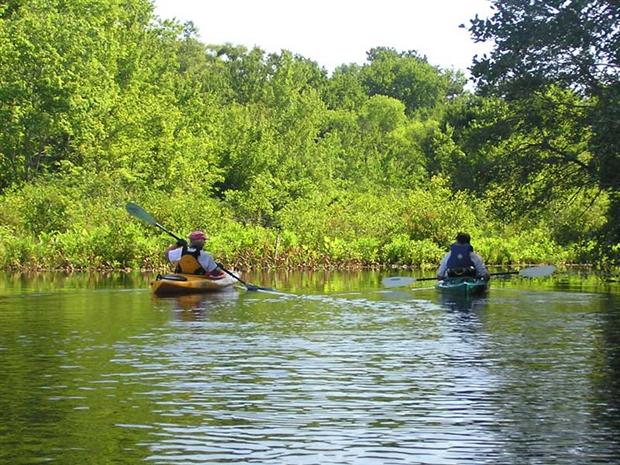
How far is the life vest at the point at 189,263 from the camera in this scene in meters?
26.6

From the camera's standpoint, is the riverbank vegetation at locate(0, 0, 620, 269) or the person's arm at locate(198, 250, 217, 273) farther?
the riverbank vegetation at locate(0, 0, 620, 269)

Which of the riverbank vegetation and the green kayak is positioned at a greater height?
the riverbank vegetation

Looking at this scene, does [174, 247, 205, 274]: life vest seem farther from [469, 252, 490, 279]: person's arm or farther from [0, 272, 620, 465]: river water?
[469, 252, 490, 279]: person's arm

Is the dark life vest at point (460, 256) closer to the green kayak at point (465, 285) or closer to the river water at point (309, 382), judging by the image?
the green kayak at point (465, 285)

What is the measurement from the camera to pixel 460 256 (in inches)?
1054

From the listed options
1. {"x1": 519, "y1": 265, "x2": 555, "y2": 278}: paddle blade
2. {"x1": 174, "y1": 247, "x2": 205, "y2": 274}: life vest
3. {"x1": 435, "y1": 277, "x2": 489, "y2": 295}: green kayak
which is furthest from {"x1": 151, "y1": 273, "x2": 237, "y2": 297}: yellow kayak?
{"x1": 519, "y1": 265, "x2": 555, "y2": 278}: paddle blade

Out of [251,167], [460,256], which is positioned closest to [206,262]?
[460,256]

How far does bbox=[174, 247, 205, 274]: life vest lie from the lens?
2658 centimetres

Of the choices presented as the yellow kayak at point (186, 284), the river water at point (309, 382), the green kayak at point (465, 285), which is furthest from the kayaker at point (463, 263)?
the yellow kayak at point (186, 284)

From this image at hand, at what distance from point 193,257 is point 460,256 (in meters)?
5.79

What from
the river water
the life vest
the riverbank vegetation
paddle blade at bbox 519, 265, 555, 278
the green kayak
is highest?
the riverbank vegetation

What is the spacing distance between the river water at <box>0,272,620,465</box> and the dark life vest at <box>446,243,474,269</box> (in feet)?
5.25

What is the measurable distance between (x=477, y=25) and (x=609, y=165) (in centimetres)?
490

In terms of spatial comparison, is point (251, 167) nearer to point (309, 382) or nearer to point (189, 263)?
point (189, 263)
